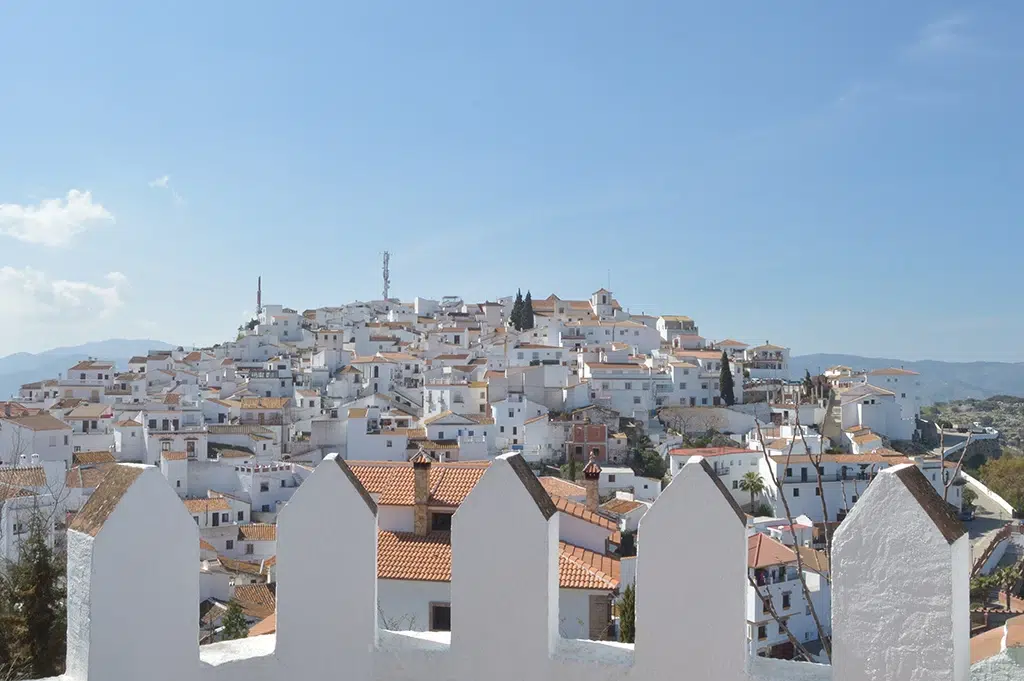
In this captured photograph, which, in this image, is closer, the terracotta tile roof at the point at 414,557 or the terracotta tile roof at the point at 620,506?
the terracotta tile roof at the point at 414,557

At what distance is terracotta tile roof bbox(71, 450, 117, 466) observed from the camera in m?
43.4

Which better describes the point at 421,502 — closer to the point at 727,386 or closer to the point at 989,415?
the point at 727,386

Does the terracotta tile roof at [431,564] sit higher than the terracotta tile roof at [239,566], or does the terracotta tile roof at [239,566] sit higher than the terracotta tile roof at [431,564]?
the terracotta tile roof at [431,564]

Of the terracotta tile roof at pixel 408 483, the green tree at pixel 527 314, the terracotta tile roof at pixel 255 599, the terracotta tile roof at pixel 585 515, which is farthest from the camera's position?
the green tree at pixel 527 314

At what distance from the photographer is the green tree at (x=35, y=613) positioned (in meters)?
7.86

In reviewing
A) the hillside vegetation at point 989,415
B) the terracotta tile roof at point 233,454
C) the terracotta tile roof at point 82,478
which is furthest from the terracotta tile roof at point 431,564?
the hillside vegetation at point 989,415

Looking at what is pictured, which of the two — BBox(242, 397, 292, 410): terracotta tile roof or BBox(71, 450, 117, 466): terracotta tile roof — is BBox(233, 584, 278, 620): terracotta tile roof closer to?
BBox(71, 450, 117, 466): terracotta tile roof

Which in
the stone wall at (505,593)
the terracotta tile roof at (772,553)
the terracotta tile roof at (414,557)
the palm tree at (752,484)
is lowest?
the palm tree at (752,484)

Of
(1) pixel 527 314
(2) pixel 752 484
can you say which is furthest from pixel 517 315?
(2) pixel 752 484

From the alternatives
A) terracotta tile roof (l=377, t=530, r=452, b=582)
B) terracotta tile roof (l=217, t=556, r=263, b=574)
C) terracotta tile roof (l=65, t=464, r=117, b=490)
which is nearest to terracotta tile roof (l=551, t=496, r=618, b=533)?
terracotta tile roof (l=377, t=530, r=452, b=582)

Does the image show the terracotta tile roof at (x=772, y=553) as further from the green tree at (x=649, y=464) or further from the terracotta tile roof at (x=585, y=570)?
the green tree at (x=649, y=464)

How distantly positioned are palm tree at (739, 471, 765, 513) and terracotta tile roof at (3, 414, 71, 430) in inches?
1582

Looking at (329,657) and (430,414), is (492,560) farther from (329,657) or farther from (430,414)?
(430,414)

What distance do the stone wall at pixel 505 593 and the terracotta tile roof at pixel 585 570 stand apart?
27.7ft
